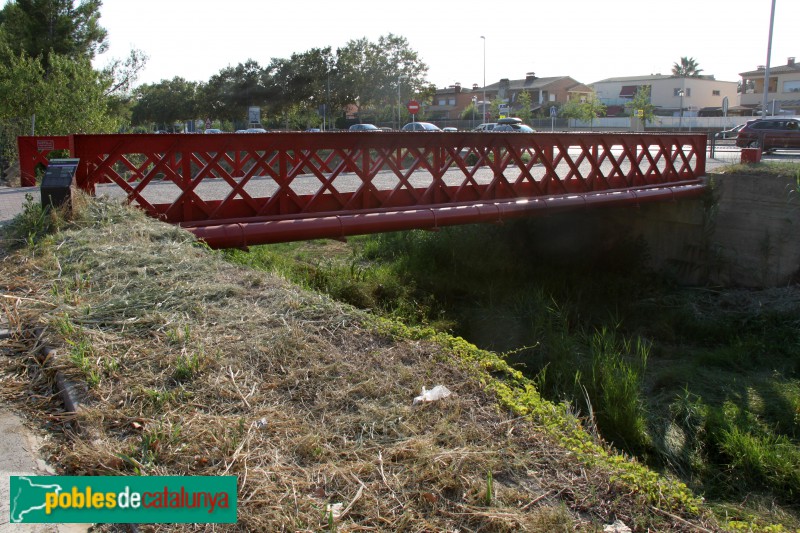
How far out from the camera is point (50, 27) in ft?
93.0

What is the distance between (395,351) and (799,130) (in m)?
27.6

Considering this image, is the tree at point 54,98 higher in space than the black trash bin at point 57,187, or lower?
higher

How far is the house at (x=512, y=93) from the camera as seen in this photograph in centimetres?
8800

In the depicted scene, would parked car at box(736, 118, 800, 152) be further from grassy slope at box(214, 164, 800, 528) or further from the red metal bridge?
the red metal bridge

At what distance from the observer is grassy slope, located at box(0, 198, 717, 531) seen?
10.9 ft

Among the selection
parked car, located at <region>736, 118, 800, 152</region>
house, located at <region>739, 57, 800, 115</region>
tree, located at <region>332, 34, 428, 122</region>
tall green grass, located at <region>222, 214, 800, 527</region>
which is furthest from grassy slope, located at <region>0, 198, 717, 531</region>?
house, located at <region>739, 57, 800, 115</region>

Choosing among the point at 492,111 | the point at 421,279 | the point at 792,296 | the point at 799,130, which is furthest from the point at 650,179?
the point at 492,111

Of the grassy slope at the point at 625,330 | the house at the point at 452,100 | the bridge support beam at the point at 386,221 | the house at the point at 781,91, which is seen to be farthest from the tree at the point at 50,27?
the house at the point at 452,100

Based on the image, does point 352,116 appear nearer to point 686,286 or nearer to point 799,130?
point 799,130

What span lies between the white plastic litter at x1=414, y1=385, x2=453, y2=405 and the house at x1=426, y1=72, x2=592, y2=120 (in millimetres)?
79813

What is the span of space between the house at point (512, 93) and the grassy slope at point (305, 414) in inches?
3109

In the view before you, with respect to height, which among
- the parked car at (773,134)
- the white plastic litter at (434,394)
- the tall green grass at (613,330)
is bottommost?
the tall green grass at (613,330)

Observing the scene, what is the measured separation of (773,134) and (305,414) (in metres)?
27.7

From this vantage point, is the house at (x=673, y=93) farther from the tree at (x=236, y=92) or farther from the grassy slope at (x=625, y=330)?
the grassy slope at (x=625, y=330)
